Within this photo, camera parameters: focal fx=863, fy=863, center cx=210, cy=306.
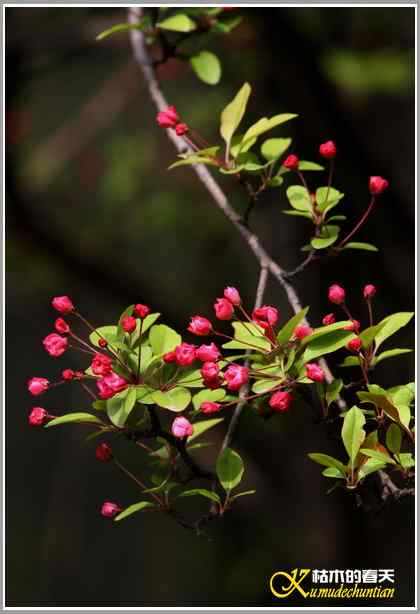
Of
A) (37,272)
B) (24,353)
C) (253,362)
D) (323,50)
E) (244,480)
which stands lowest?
(244,480)

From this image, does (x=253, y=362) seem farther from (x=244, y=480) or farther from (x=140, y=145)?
(x=140, y=145)

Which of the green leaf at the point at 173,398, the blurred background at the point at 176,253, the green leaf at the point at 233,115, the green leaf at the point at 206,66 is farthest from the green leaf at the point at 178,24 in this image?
the blurred background at the point at 176,253

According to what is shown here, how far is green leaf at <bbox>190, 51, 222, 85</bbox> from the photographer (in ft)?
4.53

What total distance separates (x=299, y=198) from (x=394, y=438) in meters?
0.32

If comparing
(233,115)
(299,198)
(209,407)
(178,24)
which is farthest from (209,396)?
(178,24)

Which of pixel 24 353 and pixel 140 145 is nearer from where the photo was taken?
pixel 140 145

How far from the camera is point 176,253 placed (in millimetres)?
3717

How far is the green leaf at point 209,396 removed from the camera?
0.90 m

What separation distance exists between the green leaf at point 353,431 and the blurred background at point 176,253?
127 cm

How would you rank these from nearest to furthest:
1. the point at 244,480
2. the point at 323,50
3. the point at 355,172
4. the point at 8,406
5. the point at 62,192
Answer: the point at 355,172
the point at 323,50
the point at 244,480
the point at 62,192
the point at 8,406

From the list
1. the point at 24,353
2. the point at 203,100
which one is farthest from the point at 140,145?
the point at 24,353

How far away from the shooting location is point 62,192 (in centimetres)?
366

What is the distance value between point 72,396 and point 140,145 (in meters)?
1.11

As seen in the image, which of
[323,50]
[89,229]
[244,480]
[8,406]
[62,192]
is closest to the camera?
[323,50]
